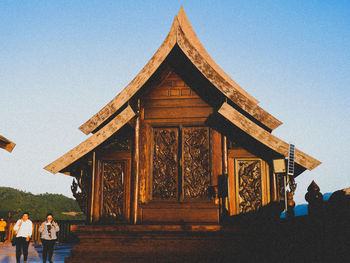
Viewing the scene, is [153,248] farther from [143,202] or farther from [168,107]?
[168,107]

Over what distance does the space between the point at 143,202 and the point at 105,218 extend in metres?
0.97

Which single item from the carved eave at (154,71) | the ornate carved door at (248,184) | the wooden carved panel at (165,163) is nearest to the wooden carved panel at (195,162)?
the wooden carved panel at (165,163)

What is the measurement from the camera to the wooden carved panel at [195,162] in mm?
8461

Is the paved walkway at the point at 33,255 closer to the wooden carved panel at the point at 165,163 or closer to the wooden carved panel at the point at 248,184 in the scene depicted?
the wooden carved panel at the point at 165,163

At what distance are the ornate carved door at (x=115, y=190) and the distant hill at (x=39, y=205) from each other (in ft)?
152

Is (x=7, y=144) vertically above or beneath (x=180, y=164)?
above

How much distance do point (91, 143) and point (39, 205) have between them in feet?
180

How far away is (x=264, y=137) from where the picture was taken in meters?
7.83

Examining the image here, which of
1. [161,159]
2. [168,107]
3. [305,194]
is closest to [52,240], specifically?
[161,159]

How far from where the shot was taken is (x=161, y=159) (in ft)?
28.7

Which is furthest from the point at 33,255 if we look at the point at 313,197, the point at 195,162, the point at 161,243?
the point at 313,197

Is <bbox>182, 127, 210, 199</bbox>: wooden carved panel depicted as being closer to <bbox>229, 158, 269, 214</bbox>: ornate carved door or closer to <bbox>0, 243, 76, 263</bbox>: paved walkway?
<bbox>229, 158, 269, 214</bbox>: ornate carved door

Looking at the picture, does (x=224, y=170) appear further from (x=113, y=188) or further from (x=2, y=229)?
(x=2, y=229)

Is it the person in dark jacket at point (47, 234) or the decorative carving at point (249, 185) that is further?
the person in dark jacket at point (47, 234)
